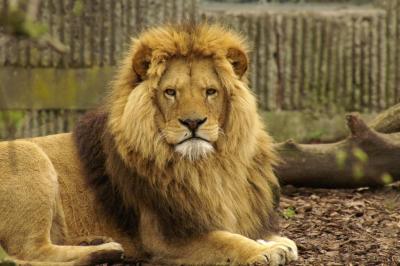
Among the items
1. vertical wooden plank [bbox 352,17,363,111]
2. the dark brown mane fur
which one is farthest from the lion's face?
vertical wooden plank [bbox 352,17,363,111]

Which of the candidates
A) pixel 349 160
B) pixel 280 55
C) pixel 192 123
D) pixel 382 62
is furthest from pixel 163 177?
pixel 382 62

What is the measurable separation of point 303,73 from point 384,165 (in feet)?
7.58

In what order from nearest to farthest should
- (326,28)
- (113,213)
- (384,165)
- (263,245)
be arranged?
(263,245)
(113,213)
(384,165)
(326,28)

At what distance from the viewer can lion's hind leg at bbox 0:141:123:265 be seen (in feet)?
16.4

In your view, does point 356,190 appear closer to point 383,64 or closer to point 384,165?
point 384,165

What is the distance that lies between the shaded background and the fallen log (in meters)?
1.86

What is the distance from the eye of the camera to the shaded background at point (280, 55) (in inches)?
354

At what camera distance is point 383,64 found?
30.5 feet

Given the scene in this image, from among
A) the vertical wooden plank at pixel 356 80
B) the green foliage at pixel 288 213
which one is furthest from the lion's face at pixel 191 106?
the vertical wooden plank at pixel 356 80

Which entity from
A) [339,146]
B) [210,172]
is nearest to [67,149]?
[210,172]

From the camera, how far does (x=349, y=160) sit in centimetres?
717

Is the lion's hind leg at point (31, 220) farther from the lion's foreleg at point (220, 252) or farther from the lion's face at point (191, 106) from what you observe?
the lion's face at point (191, 106)

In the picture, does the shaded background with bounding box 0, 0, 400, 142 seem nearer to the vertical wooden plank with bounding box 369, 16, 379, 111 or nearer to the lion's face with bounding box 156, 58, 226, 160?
the vertical wooden plank with bounding box 369, 16, 379, 111

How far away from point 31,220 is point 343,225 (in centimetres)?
220
